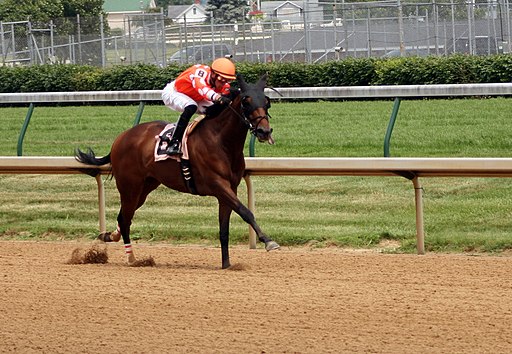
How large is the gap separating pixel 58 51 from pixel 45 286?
29.2 meters

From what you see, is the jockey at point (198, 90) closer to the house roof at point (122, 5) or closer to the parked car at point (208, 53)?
the parked car at point (208, 53)

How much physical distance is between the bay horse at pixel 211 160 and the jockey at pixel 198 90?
0.41ft

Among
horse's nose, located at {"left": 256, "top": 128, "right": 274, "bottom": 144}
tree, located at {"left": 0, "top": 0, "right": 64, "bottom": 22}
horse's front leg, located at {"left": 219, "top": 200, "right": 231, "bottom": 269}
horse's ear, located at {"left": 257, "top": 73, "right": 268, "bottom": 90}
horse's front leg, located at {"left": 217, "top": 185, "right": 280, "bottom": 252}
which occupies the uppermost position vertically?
tree, located at {"left": 0, "top": 0, "right": 64, "bottom": 22}

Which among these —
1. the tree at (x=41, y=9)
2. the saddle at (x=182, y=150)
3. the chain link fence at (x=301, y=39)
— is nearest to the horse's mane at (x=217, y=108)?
the saddle at (x=182, y=150)

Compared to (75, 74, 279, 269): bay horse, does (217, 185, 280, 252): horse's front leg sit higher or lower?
lower

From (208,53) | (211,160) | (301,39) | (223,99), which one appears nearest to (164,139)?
(211,160)

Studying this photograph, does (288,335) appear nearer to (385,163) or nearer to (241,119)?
(241,119)

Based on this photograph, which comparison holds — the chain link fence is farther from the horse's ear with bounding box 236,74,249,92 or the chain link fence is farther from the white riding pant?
the horse's ear with bounding box 236,74,249,92

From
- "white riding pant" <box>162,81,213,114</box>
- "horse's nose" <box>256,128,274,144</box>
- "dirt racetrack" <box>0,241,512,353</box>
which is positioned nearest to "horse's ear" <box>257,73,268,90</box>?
"horse's nose" <box>256,128,274,144</box>

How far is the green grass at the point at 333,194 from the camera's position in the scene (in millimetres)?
11968

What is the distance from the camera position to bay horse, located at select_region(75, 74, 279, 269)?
9781mm

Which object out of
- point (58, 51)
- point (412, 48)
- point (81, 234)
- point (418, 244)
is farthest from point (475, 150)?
point (58, 51)

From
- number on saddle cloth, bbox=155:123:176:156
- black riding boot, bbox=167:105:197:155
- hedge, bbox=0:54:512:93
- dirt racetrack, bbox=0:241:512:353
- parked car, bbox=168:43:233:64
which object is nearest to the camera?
dirt racetrack, bbox=0:241:512:353

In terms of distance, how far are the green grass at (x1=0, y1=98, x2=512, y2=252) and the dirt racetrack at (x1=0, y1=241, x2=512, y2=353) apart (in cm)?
108
